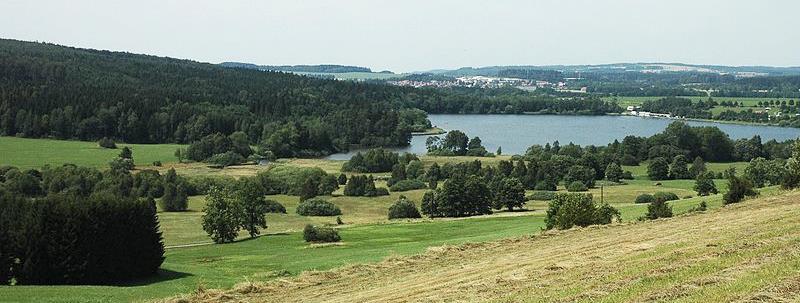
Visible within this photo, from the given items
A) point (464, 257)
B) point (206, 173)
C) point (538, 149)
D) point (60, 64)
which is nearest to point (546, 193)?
point (538, 149)

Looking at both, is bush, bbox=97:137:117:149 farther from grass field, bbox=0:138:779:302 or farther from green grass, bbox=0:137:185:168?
grass field, bbox=0:138:779:302

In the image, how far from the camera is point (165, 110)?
145 m

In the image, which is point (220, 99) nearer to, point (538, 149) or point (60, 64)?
point (60, 64)

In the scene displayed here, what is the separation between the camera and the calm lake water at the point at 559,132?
5556 inches

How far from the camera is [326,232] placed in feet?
151

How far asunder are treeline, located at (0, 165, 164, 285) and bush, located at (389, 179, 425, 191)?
57.9 m

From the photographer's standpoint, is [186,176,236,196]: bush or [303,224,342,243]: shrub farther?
[186,176,236,196]: bush

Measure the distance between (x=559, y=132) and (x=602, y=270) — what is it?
489ft

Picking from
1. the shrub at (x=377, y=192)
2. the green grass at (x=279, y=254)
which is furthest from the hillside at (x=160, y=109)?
the green grass at (x=279, y=254)

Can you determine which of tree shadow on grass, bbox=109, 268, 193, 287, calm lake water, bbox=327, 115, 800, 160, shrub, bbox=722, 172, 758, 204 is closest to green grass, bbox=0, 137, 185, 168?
calm lake water, bbox=327, 115, 800, 160

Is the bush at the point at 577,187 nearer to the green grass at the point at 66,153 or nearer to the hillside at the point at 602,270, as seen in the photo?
the green grass at the point at 66,153

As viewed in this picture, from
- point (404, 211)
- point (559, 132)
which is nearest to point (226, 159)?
point (404, 211)

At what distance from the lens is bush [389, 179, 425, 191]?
88.3 metres

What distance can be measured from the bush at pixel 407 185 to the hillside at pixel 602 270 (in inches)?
2376
